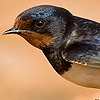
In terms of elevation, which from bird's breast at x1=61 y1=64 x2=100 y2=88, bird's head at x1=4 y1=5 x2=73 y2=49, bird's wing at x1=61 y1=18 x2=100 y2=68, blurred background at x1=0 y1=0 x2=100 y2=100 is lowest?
blurred background at x1=0 y1=0 x2=100 y2=100

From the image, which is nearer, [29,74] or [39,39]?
[39,39]

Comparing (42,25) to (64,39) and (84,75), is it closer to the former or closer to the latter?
(64,39)

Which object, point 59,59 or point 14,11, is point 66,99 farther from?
point 14,11

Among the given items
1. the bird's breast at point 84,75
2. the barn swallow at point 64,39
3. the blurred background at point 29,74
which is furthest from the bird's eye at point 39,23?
the blurred background at point 29,74

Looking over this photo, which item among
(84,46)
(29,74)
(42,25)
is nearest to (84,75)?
(84,46)

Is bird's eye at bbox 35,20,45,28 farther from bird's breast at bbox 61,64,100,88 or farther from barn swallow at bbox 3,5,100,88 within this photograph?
bird's breast at bbox 61,64,100,88

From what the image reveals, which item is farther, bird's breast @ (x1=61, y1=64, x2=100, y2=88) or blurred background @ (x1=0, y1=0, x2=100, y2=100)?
blurred background @ (x1=0, y1=0, x2=100, y2=100)

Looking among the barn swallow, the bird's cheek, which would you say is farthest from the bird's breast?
the bird's cheek
